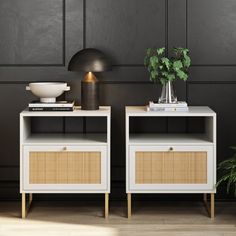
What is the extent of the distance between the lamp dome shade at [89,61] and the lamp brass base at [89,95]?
4.1 inches

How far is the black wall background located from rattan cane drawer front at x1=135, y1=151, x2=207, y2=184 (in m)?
0.49

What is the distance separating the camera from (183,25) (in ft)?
14.3

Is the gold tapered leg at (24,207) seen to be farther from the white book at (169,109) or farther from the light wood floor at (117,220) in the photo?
the white book at (169,109)

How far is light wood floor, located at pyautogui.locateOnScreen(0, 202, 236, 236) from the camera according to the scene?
3781 millimetres

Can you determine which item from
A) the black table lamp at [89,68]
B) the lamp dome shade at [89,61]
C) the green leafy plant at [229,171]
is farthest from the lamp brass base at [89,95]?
the green leafy plant at [229,171]

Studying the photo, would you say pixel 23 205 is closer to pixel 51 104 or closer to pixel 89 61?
pixel 51 104

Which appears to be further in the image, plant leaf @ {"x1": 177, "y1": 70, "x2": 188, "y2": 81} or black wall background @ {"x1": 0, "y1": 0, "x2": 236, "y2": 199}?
black wall background @ {"x1": 0, "y1": 0, "x2": 236, "y2": 199}

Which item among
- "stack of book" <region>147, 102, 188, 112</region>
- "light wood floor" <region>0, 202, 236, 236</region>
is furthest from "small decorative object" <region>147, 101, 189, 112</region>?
"light wood floor" <region>0, 202, 236, 236</region>

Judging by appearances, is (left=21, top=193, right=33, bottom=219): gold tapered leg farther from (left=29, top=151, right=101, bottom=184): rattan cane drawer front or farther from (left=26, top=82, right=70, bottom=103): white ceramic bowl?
(left=26, top=82, right=70, bottom=103): white ceramic bowl

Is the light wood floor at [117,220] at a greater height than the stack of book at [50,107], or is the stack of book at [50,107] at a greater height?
the stack of book at [50,107]

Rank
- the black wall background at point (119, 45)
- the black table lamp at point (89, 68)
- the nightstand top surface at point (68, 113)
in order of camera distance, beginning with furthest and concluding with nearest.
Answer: the black wall background at point (119, 45) < the black table lamp at point (89, 68) < the nightstand top surface at point (68, 113)

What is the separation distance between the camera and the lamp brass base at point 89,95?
4.16m

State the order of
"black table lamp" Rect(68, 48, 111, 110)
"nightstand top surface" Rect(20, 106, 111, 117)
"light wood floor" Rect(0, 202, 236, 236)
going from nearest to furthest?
"light wood floor" Rect(0, 202, 236, 236)
"nightstand top surface" Rect(20, 106, 111, 117)
"black table lamp" Rect(68, 48, 111, 110)

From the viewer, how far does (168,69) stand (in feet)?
13.6
